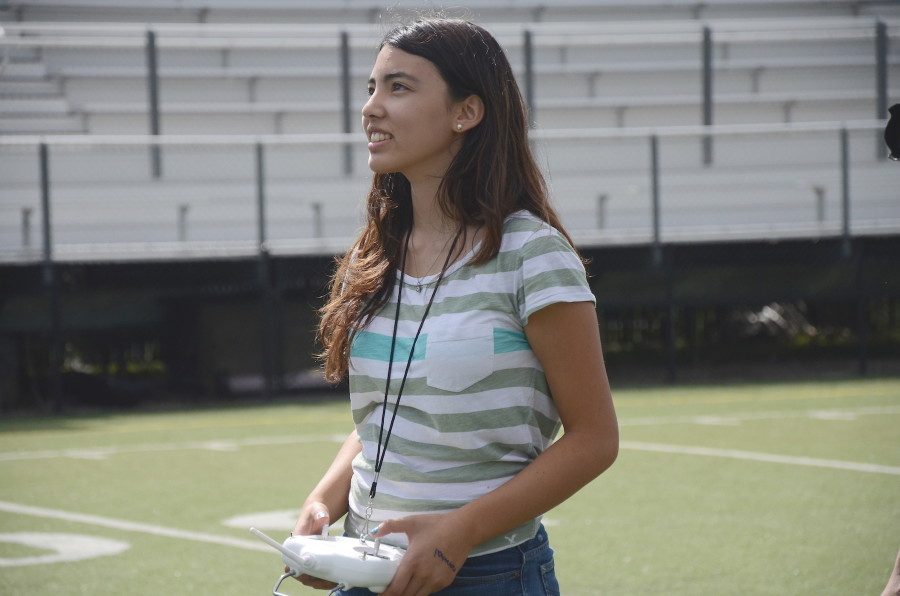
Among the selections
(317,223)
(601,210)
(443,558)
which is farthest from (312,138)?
(443,558)

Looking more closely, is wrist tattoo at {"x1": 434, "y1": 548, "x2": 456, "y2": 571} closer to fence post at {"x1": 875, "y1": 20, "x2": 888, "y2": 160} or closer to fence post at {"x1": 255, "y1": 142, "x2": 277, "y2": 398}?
fence post at {"x1": 255, "y1": 142, "x2": 277, "y2": 398}

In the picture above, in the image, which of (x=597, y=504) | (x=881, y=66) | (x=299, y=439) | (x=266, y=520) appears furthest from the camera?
(x=881, y=66)

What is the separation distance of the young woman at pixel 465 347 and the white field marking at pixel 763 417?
11240mm

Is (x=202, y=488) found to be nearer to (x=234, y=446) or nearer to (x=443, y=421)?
(x=234, y=446)

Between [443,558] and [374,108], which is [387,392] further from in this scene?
[374,108]

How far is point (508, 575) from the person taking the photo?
8.46 feet

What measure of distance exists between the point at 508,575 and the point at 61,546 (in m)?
5.96

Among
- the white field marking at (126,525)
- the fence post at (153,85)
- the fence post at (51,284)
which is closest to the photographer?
the white field marking at (126,525)

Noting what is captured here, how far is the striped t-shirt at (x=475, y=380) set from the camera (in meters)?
2.49

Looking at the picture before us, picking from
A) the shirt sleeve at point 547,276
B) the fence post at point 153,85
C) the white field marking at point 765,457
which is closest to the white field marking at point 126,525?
the white field marking at point 765,457

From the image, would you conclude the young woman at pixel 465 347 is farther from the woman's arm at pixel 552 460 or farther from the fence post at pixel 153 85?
the fence post at pixel 153 85

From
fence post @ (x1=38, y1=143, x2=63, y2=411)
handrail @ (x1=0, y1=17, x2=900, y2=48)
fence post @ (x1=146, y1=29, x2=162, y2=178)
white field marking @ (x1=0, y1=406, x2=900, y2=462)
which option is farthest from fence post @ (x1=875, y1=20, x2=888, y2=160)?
fence post @ (x1=38, y1=143, x2=63, y2=411)

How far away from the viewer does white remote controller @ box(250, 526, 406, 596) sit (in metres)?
2.35

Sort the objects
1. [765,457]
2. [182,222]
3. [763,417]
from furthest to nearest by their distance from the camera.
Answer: [182,222] < [763,417] < [765,457]
